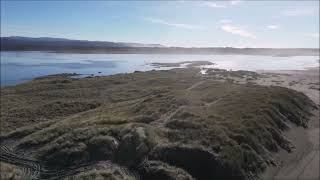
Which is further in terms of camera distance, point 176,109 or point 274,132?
point 176,109

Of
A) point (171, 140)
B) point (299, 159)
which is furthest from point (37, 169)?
point (299, 159)

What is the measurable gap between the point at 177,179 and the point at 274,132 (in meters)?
16.4

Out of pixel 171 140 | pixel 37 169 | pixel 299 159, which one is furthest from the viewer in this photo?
pixel 299 159

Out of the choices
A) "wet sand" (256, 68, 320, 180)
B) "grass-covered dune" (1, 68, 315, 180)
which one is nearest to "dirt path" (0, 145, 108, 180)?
"grass-covered dune" (1, 68, 315, 180)

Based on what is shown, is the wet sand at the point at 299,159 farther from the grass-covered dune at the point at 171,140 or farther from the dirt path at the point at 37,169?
the dirt path at the point at 37,169

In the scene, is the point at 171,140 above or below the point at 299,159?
above

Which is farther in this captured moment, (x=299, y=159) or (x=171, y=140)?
(x=299, y=159)

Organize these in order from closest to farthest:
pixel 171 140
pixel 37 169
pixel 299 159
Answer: pixel 37 169 → pixel 171 140 → pixel 299 159

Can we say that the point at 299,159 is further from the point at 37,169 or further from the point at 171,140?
the point at 37,169

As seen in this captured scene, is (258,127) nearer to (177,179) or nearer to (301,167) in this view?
(301,167)

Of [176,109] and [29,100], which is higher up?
[176,109]

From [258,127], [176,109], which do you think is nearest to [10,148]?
[176,109]

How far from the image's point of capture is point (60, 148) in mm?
31703

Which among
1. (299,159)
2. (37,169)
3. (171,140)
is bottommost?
(299,159)
